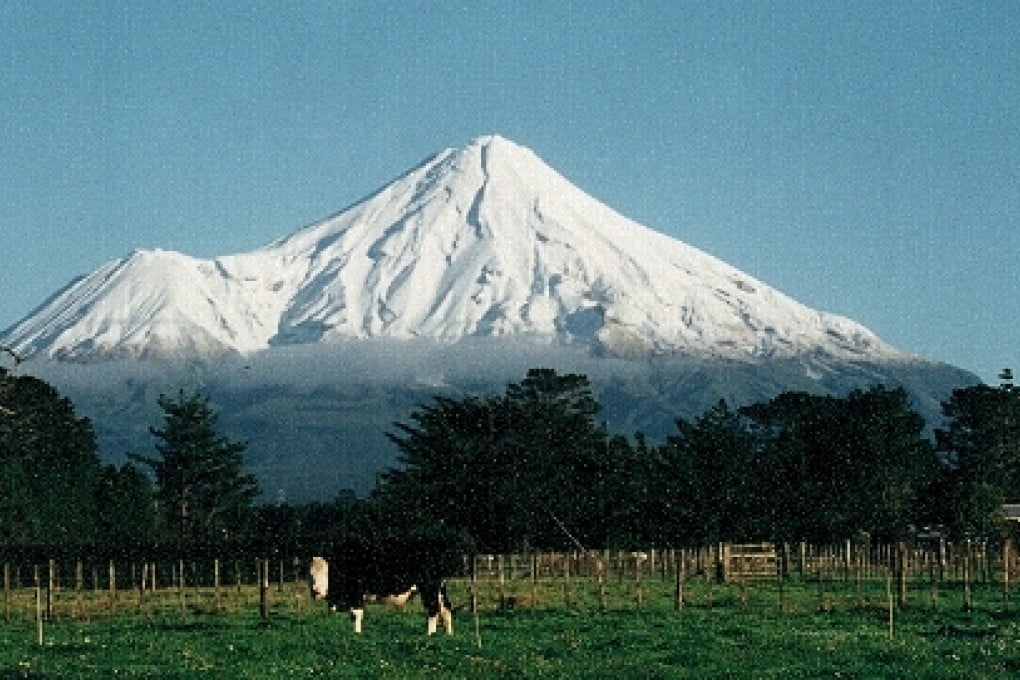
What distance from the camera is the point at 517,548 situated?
251 ft

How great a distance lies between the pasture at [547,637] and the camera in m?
22.9

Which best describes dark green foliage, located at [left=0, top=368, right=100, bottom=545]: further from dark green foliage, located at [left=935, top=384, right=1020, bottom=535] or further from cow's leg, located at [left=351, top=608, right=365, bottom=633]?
dark green foliage, located at [left=935, top=384, right=1020, bottom=535]

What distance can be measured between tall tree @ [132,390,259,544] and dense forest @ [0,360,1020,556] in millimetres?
97

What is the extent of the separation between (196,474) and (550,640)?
79.2 metres

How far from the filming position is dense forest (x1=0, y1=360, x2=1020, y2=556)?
68938 mm

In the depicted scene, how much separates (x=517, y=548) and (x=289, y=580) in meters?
15.1

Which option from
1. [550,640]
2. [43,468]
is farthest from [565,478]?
[550,640]

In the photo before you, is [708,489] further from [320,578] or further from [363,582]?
[363,582]

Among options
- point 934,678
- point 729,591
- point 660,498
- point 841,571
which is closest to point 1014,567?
point 841,571

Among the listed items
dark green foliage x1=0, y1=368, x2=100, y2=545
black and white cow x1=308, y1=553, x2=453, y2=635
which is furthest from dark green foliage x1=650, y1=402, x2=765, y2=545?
black and white cow x1=308, y1=553, x2=453, y2=635

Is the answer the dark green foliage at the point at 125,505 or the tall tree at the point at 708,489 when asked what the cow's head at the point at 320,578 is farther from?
the dark green foliage at the point at 125,505

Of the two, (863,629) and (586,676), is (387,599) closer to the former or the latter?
(863,629)

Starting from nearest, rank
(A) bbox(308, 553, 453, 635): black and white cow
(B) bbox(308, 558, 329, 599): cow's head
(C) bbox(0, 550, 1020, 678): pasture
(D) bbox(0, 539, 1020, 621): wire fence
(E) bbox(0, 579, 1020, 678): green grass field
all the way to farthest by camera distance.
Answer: (E) bbox(0, 579, 1020, 678): green grass field, (C) bbox(0, 550, 1020, 678): pasture, (A) bbox(308, 553, 453, 635): black and white cow, (B) bbox(308, 558, 329, 599): cow's head, (D) bbox(0, 539, 1020, 621): wire fence

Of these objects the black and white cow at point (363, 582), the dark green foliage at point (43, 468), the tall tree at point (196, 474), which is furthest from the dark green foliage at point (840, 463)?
the black and white cow at point (363, 582)
